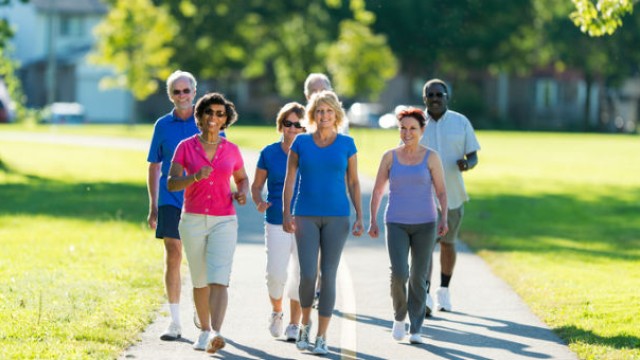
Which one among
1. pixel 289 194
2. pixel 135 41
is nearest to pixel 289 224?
pixel 289 194

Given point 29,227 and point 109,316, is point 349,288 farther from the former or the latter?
point 29,227

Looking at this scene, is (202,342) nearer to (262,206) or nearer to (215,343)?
(215,343)

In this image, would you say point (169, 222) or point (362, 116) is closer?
point (169, 222)

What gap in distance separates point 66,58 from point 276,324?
252 ft

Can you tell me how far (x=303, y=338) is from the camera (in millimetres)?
9086

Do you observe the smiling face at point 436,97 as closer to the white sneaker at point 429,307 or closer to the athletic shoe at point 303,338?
the white sneaker at point 429,307

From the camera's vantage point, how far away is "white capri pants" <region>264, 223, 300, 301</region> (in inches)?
377

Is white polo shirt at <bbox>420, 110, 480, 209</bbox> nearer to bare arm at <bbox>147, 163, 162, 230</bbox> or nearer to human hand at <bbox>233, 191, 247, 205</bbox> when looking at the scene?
bare arm at <bbox>147, 163, 162, 230</bbox>

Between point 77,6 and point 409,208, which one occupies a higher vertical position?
point 77,6

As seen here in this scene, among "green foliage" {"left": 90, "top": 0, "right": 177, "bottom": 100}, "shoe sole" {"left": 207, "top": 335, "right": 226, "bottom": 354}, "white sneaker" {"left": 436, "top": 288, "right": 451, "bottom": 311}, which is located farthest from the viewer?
"green foliage" {"left": 90, "top": 0, "right": 177, "bottom": 100}

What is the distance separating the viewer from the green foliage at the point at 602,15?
47.3ft

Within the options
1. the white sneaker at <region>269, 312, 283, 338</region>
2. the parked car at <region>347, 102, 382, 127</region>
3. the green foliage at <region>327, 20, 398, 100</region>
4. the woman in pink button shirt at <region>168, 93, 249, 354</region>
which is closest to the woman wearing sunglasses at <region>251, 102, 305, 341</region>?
the white sneaker at <region>269, 312, 283, 338</region>

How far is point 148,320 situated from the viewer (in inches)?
403

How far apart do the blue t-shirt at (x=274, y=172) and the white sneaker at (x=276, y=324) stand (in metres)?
0.69
